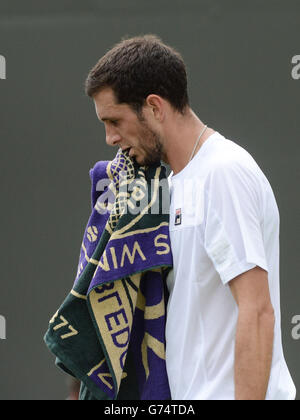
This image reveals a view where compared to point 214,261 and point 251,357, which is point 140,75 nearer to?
point 214,261

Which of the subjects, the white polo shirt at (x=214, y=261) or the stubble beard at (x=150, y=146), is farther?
the stubble beard at (x=150, y=146)

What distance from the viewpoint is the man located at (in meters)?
1.34

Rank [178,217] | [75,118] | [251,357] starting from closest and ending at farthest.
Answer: [251,357], [178,217], [75,118]

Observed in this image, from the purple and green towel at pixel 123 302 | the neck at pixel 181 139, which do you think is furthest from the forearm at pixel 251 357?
the neck at pixel 181 139

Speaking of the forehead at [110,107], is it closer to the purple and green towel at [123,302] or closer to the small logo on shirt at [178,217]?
the purple and green towel at [123,302]

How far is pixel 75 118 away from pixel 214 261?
5.12 ft

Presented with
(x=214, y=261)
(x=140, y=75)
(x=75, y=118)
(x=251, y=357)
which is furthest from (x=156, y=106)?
(x=75, y=118)

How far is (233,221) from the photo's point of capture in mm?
1371

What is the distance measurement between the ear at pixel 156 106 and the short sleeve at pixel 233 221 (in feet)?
0.76

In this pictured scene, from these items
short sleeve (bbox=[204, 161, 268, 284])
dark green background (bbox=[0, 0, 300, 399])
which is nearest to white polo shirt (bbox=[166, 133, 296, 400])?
short sleeve (bbox=[204, 161, 268, 284])

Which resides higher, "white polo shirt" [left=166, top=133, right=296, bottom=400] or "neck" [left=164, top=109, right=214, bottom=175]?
"neck" [left=164, top=109, right=214, bottom=175]

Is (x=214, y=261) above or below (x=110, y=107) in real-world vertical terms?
below

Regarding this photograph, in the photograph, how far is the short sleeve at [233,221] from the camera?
4.44 ft

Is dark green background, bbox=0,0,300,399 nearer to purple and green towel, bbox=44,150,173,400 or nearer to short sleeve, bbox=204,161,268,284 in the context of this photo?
purple and green towel, bbox=44,150,173,400
